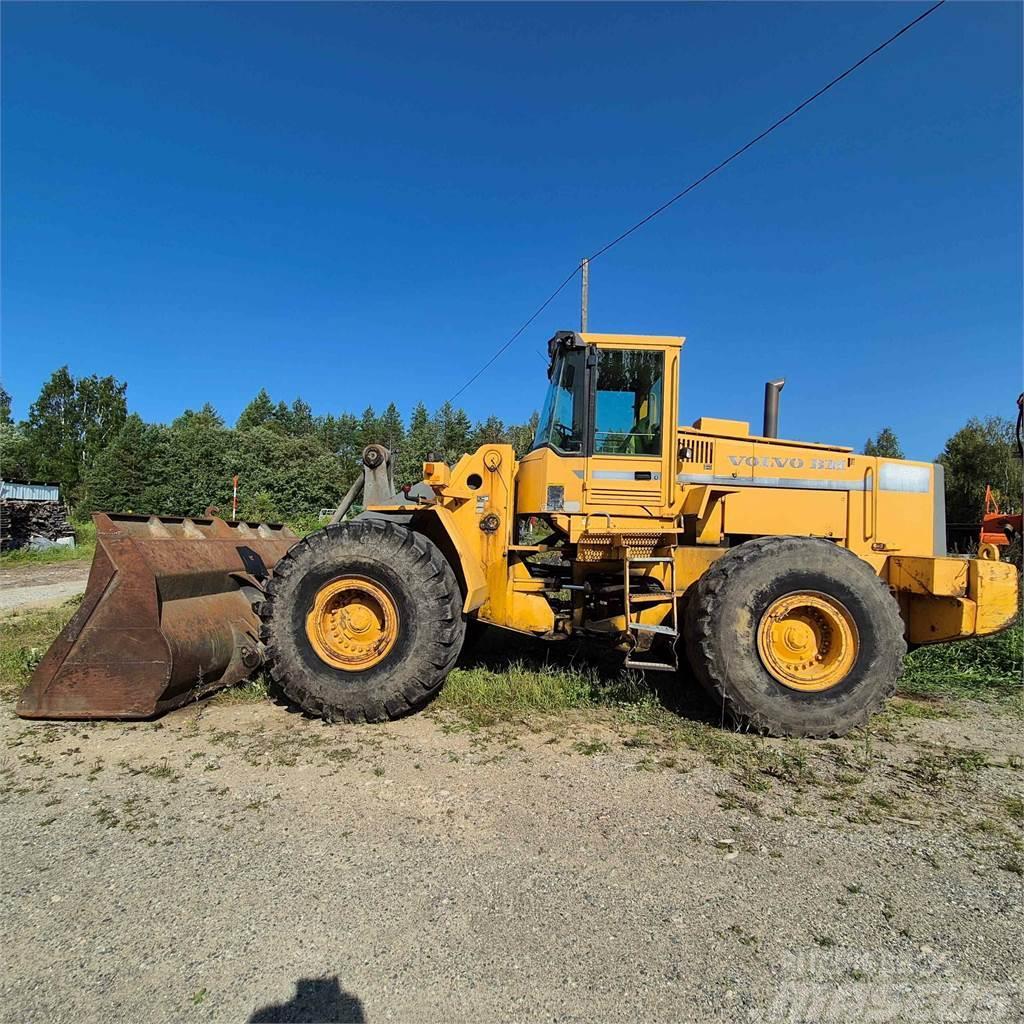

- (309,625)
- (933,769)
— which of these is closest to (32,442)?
(309,625)

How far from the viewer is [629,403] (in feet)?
16.6

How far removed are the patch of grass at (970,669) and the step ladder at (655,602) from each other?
257 cm

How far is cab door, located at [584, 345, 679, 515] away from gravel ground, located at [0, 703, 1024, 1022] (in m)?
1.84

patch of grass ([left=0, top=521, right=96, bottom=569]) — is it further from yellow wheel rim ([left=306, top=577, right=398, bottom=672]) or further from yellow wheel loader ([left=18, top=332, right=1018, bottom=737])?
yellow wheel rim ([left=306, top=577, right=398, bottom=672])

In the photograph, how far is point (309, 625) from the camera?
4.62 metres

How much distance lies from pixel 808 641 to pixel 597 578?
165cm

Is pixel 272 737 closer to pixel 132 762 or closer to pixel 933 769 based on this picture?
pixel 132 762

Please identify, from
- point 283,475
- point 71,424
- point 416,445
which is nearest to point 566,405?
point 283,475

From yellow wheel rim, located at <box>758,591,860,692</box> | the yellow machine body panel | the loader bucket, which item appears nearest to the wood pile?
the loader bucket

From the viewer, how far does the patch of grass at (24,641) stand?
5433 mm

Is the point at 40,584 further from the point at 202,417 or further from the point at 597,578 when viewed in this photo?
the point at 202,417

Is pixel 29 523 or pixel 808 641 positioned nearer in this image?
pixel 808 641

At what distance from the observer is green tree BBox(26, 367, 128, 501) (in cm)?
5153

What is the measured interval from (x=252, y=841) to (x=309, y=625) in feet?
6.11
